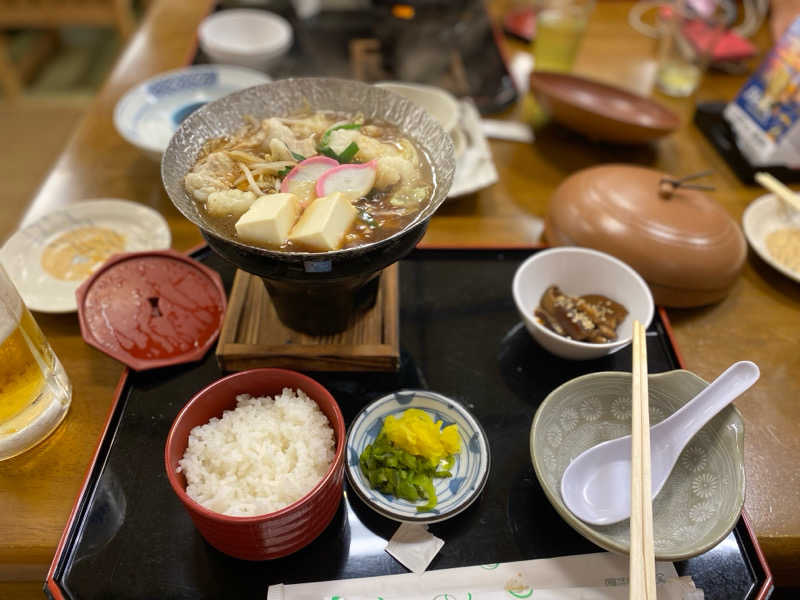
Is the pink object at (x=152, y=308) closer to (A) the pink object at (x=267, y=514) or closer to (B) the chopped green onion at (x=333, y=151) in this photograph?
(A) the pink object at (x=267, y=514)

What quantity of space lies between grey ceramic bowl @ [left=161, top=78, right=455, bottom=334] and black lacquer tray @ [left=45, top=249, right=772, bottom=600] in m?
0.25

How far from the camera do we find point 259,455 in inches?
51.5

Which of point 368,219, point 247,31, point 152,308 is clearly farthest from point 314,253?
point 247,31

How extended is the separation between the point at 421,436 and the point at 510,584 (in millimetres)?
371

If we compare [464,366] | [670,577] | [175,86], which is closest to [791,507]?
[670,577]

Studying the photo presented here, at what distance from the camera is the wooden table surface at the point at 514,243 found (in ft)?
4.62

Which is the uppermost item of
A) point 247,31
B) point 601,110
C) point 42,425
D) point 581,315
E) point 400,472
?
point 601,110

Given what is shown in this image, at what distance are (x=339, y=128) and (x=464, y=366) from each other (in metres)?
0.77

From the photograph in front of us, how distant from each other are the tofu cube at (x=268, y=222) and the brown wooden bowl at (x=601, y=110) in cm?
159

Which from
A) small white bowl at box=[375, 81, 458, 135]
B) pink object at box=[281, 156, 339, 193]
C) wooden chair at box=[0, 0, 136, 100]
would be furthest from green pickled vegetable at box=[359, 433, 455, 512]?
wooden chair at box=[0, 0, 136, 100]

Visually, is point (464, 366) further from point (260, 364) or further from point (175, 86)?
point (175, 86)

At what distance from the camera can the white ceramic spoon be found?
4.44 feet

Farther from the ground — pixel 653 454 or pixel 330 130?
pixel 330 130

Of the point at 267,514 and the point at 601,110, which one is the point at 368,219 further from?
the point at 601,110
